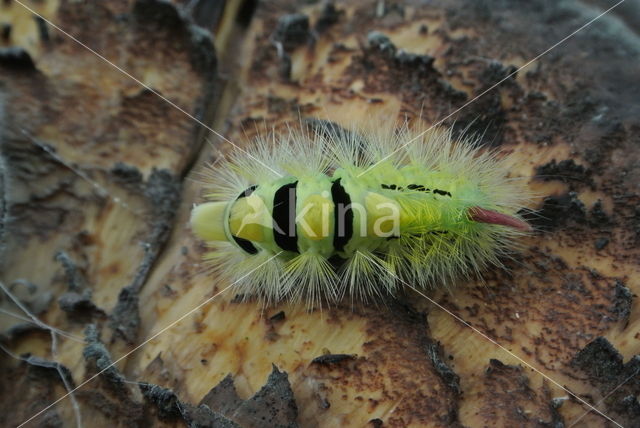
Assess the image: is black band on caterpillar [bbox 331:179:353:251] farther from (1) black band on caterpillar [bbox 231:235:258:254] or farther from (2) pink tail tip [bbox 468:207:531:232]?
(2) pink tail tip [bbox 468:207:531:232]

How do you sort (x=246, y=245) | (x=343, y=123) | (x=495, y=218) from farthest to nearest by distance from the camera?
(x=343, y=123), (x=246, y=245), (x=495, y=218)

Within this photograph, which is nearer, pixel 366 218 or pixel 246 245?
pixel 366 218

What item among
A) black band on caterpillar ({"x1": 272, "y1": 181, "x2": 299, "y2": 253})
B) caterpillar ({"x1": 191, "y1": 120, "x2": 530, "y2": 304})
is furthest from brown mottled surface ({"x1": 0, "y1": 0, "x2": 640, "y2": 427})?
black band on caterpillar ({"x1": 272, "y1": 181, "x2": 299, "y2": 253})

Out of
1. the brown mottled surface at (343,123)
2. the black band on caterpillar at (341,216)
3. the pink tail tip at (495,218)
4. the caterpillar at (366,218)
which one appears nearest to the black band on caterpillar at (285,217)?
the caterpillar at (366,218)

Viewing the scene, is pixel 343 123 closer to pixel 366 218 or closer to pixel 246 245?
pixel 366 218

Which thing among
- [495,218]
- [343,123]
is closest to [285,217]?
[343,123]

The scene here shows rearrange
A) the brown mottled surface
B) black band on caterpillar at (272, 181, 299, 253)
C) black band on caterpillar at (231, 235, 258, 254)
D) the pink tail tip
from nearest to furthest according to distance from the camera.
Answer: the brown mottled surface → the pink tail tip → black band on caterpillar at (272, 181, 299, 253) → black band on caterpillar at (231, 235, 258, 254)
